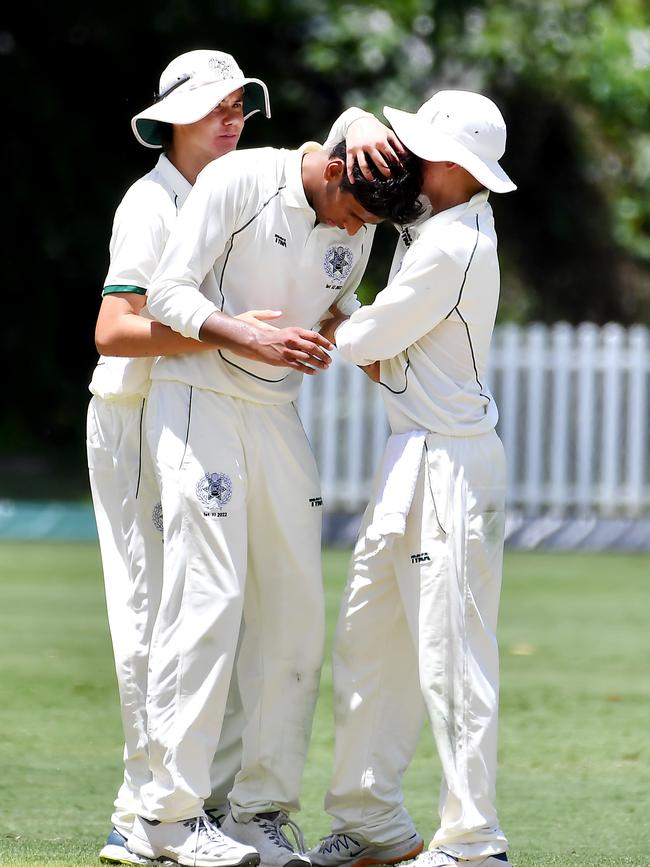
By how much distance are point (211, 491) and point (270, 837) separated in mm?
929

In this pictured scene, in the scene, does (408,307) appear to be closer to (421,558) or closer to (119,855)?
(421,558)

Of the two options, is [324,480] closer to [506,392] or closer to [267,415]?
[506,392]

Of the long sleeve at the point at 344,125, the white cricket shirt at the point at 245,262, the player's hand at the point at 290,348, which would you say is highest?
the long sleeve at the point at 344,125

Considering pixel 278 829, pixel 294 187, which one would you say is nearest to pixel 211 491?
pixel 294 187

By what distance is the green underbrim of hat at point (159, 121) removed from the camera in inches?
174

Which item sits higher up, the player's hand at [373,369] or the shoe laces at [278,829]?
the player's hand at [373,369]

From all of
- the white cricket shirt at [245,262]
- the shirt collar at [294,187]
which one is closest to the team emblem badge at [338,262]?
the white cricket shirt at [245,262]

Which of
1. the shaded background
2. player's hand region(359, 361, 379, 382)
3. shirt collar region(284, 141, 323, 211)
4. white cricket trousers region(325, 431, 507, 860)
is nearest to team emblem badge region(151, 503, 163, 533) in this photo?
white cricket trousers region(325, 431, 507, 860)

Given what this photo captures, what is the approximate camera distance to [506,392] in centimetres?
1338

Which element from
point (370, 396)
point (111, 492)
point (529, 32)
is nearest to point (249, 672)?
point (111, 492)

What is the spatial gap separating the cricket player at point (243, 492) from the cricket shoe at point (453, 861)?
0.34 m

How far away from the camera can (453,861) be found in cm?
390

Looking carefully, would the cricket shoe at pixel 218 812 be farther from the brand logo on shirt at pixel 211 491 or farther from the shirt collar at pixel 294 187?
the shirt collar at pixel 294 187

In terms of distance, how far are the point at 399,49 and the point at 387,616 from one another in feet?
48.3
